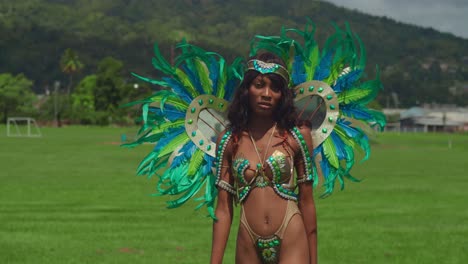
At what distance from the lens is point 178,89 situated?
20.4ft

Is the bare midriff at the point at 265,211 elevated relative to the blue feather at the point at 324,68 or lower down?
lower down

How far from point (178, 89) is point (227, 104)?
37cm

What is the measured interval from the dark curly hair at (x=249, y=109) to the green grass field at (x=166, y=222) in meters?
5.29

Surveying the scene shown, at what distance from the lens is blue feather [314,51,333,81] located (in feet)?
20.0

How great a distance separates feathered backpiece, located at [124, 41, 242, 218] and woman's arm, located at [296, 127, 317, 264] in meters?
0.64

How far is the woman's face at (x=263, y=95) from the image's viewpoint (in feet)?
18.7

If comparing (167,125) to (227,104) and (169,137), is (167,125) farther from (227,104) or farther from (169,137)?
(227,104)


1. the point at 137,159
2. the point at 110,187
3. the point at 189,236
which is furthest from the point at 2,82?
the point at 189,236

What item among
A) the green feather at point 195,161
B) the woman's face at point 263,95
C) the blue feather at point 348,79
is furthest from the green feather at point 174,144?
the blue feather at point 348,79

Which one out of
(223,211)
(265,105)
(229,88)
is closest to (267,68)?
(265,105)

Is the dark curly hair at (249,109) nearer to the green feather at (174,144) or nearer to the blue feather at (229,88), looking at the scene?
the blue feather at (229,88)

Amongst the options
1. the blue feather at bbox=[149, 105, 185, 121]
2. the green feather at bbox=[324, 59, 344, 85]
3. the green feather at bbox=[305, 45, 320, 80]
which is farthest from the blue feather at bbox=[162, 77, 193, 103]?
the green feather at bbox=[324, 59, 344, 85]

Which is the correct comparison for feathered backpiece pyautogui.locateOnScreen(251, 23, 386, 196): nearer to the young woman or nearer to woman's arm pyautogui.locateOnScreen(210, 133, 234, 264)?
the young woman

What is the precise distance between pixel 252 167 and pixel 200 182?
1.93 feet
